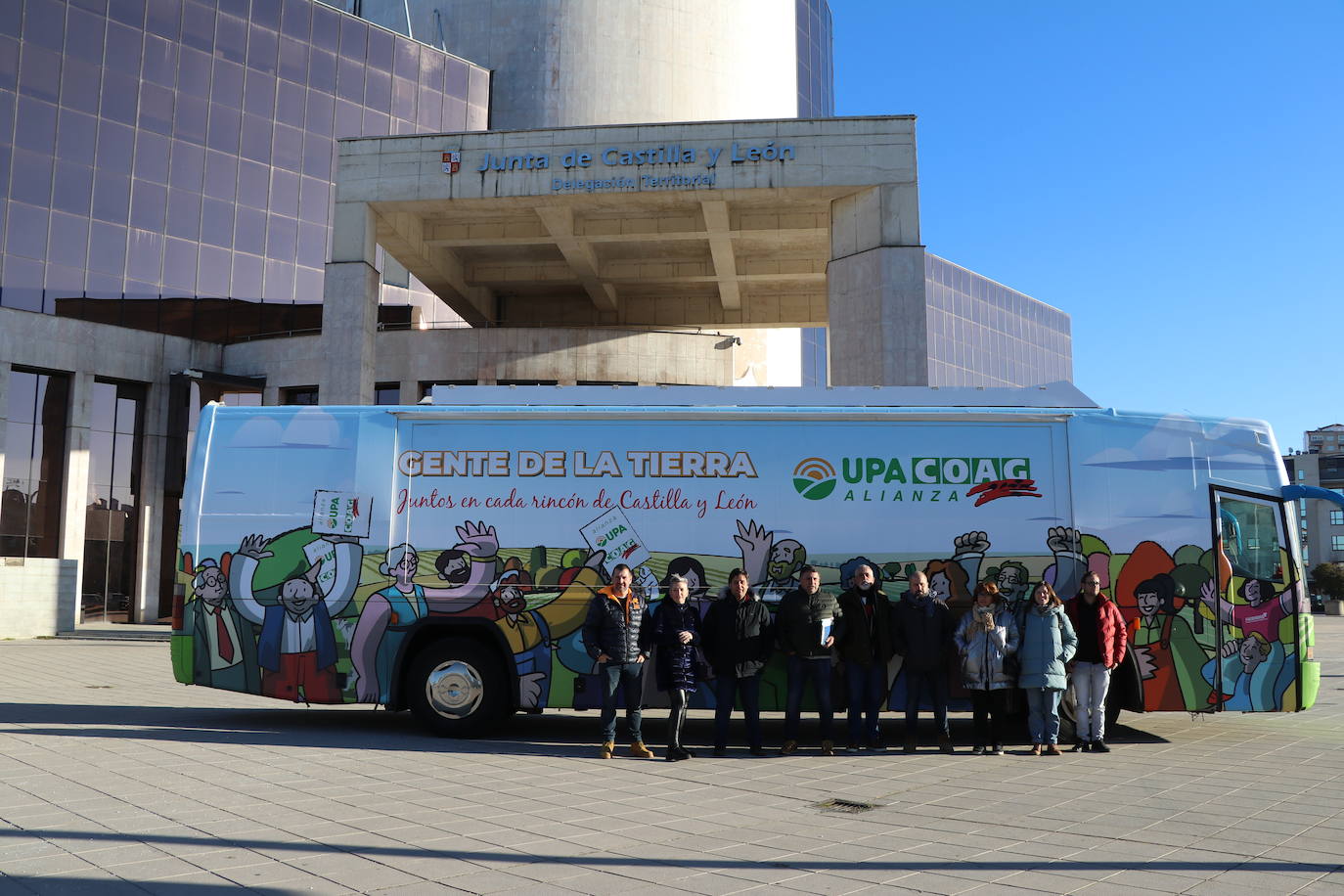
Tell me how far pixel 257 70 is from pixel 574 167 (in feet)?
54.6

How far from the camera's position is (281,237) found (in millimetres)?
36719

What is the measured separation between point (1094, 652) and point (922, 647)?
1.59 m

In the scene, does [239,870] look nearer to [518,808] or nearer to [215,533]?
[518,808]

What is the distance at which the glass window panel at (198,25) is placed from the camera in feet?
114

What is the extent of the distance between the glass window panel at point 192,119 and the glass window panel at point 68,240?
4.47 metres

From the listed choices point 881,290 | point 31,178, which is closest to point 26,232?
point 31,178

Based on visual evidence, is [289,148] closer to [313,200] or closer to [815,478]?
[313,200]

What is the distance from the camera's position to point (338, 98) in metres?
38.5

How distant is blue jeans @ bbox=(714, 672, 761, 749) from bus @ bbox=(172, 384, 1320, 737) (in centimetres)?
36

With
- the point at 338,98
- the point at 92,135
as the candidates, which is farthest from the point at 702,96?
the point at 92,135

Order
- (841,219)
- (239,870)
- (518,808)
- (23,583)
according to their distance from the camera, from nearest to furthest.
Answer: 1. (239,870)
2. (518,808)
3. (23,583)
4. (841,219)

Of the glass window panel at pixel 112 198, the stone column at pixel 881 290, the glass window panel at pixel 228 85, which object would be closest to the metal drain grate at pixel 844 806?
the stone column at pixel 881 290

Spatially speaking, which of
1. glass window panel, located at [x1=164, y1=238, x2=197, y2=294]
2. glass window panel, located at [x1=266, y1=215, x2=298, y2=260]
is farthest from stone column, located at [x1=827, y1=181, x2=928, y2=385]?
glass window panel, located at [x1=164, y1=238, x2=197, y2=294]

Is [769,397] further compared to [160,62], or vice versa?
[160,62]
